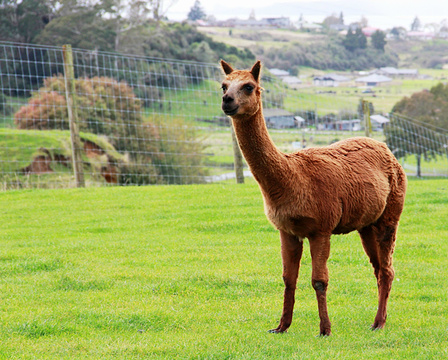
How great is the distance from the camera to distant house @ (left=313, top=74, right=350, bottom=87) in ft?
192

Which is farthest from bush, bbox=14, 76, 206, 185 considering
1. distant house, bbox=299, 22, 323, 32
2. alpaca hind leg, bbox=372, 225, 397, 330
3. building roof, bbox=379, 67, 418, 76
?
distant house, bbox=299, 22, 323, 32

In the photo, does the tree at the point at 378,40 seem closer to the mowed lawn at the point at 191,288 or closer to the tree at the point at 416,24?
the tree at the point at 416,24

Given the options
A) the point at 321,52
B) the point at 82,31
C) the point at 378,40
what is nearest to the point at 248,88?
the point at 82,31

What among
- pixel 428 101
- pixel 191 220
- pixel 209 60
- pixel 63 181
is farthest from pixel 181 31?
pixel 191 220

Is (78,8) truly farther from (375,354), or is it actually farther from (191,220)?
(375,354)

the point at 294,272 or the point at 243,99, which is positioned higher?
the point at 243,99

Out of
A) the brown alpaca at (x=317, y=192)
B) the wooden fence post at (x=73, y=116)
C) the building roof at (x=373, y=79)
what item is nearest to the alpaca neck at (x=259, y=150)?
the brown alpaca at (x=317, y=192)

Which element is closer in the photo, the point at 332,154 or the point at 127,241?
the point at 332,154

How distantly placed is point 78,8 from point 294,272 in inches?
1544

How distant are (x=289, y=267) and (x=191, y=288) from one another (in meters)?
1.71

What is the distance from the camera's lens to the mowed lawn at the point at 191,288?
5117 millimetres

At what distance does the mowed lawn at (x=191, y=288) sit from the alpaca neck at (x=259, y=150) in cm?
151

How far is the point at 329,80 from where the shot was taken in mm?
60688

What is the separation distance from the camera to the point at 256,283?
275 inches
